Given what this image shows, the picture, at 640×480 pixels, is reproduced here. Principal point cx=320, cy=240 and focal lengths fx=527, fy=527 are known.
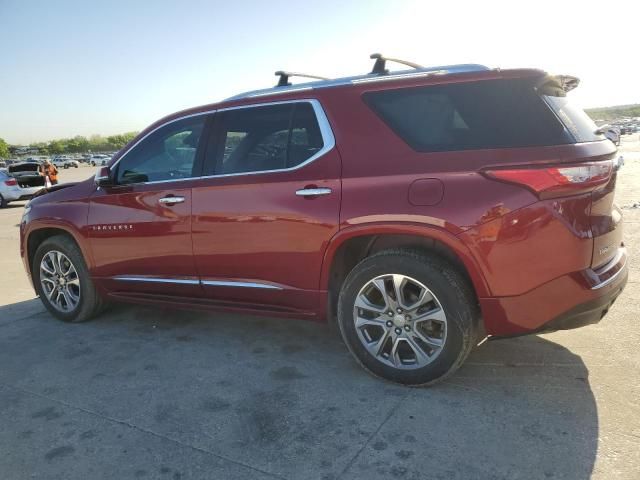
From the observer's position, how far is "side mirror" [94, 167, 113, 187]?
172 inches

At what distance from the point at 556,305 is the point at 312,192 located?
5.11ft

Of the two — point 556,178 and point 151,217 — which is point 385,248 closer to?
point 556,178

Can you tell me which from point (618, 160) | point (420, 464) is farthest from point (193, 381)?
point (618, 160)

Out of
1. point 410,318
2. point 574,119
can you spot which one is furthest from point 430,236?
point 574,119

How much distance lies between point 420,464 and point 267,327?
2.21 metres

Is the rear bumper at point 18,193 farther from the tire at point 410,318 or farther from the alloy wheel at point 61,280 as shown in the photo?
the tire at point 410,318

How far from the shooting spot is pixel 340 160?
3.30 m

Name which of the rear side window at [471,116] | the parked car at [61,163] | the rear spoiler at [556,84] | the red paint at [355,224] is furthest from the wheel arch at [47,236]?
the parked car at [61,163]

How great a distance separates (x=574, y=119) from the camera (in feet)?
9.78

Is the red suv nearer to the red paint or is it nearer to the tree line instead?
the red paint

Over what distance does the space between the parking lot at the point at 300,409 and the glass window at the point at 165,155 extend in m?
1.33

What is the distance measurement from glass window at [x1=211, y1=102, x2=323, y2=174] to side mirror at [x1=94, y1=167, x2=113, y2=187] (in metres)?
1.13

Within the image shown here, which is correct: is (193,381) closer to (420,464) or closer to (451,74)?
(420,464)

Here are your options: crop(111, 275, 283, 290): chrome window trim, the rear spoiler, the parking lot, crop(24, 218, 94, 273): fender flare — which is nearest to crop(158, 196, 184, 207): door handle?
crop(111, 275, 283, 290): chrome window trim
